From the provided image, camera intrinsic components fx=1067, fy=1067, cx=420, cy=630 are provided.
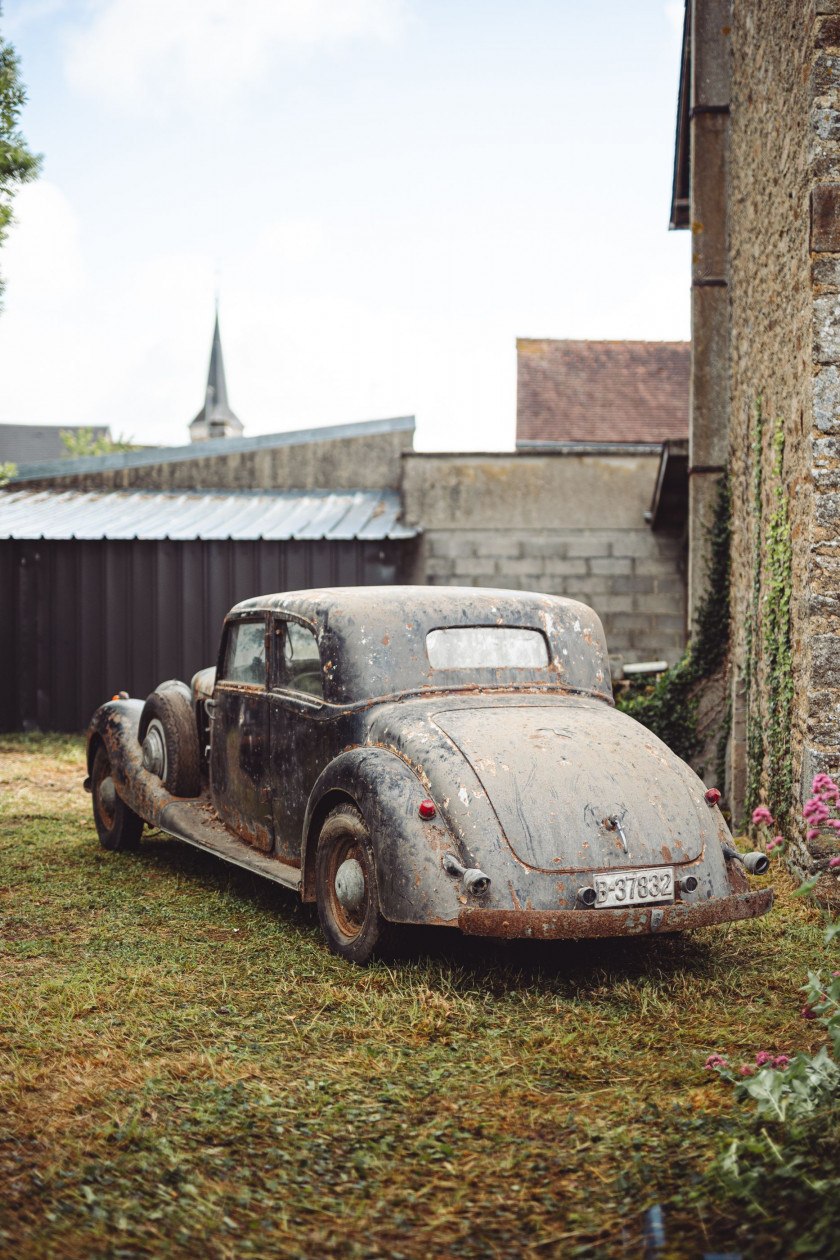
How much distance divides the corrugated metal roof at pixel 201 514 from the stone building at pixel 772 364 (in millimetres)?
4860

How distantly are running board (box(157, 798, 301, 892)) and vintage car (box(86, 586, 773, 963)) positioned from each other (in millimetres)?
15

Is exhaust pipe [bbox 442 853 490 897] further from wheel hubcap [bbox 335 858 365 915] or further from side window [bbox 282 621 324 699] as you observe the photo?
side window [bbox 282 621 324 699]

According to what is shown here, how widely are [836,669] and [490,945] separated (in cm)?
233

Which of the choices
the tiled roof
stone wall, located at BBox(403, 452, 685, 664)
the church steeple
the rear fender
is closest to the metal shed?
stone wall, located at BBox(403, 452, 685, 664)

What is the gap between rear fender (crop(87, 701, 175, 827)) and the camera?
237 inches

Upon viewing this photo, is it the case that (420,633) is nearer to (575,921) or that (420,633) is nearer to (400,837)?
(400,837)

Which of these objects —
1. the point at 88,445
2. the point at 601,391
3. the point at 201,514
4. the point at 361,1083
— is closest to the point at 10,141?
the point at 201,514

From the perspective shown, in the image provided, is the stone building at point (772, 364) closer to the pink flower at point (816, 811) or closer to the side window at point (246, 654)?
the pink flower at point (816, 811)

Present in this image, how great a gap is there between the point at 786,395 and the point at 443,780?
3579 mm

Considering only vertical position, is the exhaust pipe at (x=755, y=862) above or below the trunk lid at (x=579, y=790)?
below

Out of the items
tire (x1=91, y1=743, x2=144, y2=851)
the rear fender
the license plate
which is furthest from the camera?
tire (x1=91, y1=743, x2=144, y2=851)

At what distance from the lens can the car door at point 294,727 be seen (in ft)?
15.9

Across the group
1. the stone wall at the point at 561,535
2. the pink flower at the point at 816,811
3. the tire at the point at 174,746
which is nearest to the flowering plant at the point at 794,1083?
the pink flower at the point at 816,811

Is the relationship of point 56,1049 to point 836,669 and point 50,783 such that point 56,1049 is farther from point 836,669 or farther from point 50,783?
point 50,783
